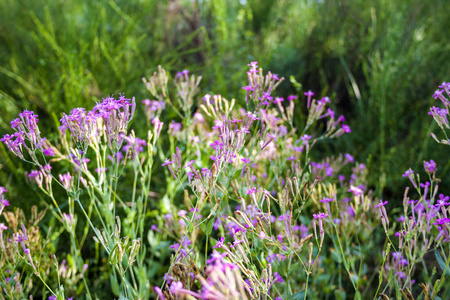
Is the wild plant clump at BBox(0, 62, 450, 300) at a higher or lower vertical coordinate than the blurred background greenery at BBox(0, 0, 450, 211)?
lower

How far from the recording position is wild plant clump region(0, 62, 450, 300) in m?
1.15

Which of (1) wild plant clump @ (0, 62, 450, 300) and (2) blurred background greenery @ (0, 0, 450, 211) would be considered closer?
(1) wild plant clump @ (0, 62, 450, 300)

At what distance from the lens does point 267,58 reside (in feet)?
9.89

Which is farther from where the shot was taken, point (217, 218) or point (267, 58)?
point (267, 58)

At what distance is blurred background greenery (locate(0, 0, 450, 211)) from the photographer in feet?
8.25

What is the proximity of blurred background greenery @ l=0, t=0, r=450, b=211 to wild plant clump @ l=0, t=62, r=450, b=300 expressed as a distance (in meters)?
0.43

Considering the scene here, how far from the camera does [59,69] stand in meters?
2.98

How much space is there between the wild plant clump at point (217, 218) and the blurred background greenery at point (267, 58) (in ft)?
1.41

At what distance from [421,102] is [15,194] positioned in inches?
99.5

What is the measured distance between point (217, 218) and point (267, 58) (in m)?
1.57

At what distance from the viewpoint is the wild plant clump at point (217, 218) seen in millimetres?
1151

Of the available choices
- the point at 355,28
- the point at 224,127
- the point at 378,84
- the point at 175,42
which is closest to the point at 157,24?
the point at 175,42

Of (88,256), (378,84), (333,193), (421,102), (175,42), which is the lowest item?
(333,193)

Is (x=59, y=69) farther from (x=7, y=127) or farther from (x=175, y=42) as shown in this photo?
(x=175, y=42)
